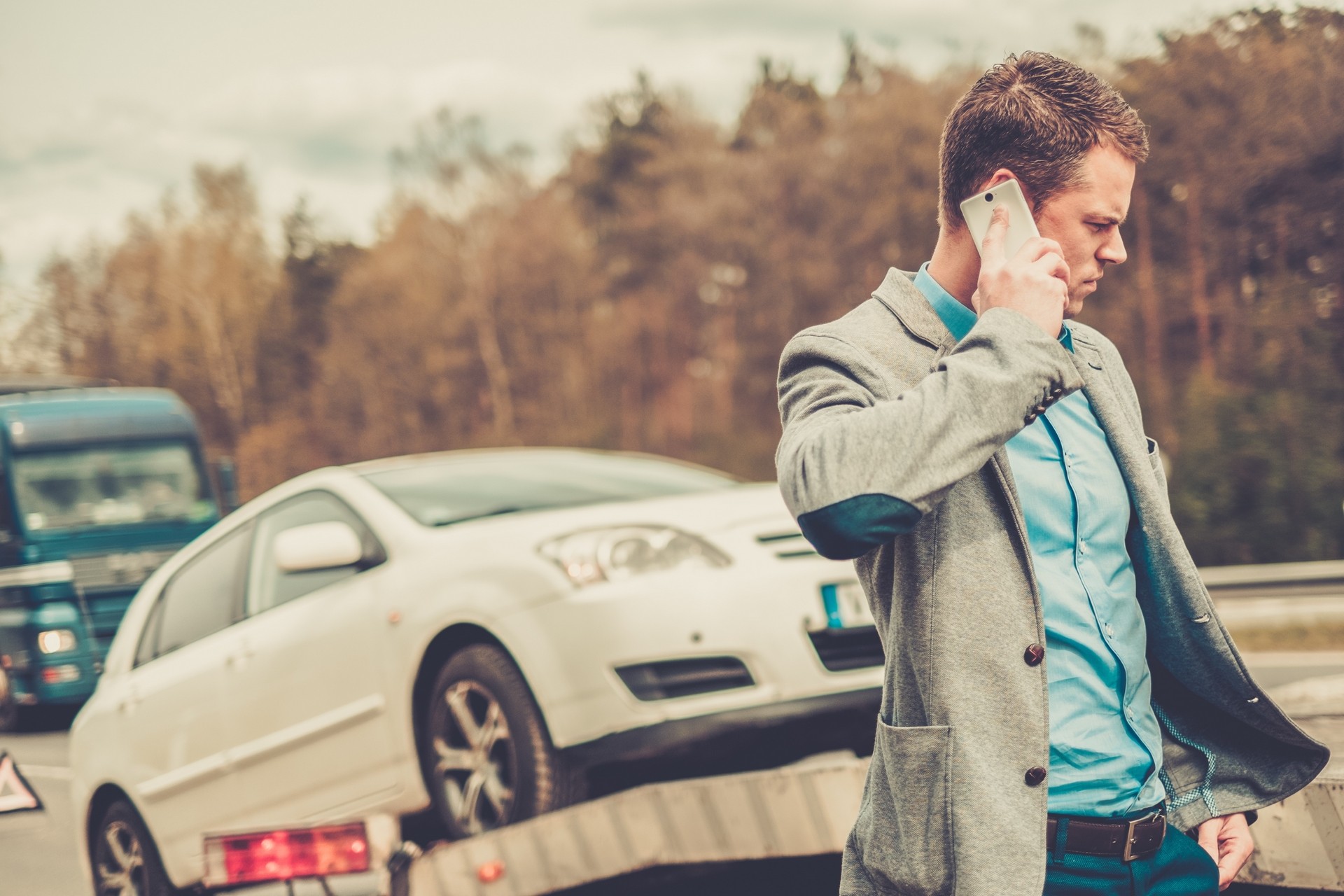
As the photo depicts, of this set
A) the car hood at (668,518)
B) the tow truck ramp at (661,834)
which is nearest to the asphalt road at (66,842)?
the tow truck ramp at (661,834)

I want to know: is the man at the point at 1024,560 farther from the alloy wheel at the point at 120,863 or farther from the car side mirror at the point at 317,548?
the alloy wheel at the point at 120,863

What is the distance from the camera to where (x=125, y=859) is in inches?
202

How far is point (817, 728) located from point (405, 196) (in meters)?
38.6

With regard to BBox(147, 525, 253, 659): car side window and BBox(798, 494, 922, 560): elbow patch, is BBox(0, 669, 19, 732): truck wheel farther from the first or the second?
BBox(798, 494, 922, 560): elbow patch

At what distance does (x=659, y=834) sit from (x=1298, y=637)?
4.78m

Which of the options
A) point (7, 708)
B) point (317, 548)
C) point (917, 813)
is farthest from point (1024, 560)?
point (7, 708)

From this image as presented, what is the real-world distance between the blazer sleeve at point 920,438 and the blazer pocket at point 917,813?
238mm

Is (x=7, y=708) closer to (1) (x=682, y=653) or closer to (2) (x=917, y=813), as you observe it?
(1) (x=682, y=653)

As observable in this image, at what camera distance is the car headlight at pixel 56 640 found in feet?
40.4

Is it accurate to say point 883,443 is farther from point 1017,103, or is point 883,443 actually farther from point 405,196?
point 405,196

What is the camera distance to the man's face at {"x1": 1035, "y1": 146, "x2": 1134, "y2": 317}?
177cm

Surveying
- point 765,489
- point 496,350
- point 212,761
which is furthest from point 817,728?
Result: point 496,350

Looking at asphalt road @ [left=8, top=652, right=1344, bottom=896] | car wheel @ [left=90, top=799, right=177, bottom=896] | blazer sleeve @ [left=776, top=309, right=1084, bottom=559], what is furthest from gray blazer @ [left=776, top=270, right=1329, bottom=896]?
car wheel @ [left=90, top=799, right=177, bottom=896]

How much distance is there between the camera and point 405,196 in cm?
4094
